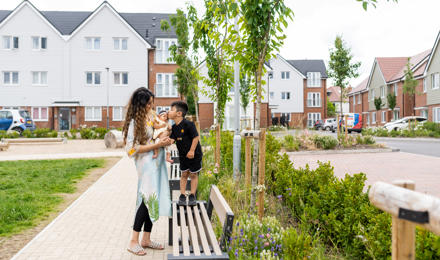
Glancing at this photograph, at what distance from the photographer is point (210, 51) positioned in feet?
36.3

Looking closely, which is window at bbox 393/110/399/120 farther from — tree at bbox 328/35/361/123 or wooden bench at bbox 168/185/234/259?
wooden bench at bbox 168/185/234/259

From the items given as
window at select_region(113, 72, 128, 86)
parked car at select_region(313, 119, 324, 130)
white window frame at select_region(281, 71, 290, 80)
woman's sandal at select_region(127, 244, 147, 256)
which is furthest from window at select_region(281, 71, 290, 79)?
woman's sandal at select_region(127, 244, 147, 256)

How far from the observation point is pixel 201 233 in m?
3.62

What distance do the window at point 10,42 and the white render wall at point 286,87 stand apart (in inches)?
1142

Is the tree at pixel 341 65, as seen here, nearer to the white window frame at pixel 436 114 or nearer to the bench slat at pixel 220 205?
the white window frame at pixel 436 114

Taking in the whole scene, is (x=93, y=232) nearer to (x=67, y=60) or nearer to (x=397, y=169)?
(x=397, y=169)

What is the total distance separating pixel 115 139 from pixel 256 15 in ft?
55.3

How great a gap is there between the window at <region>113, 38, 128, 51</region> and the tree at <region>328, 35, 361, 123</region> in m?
22.1

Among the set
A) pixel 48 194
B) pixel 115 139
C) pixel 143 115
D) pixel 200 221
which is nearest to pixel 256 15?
pixel 143 115

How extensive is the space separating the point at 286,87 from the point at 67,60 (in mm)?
26295

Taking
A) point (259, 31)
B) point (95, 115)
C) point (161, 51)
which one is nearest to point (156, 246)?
point (259, 31)

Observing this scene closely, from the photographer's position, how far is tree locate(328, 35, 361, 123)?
24.3m

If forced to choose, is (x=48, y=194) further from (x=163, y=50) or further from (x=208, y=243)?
(x=163, y=50)

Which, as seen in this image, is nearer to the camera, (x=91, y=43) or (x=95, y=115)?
(x=91, y=43)
